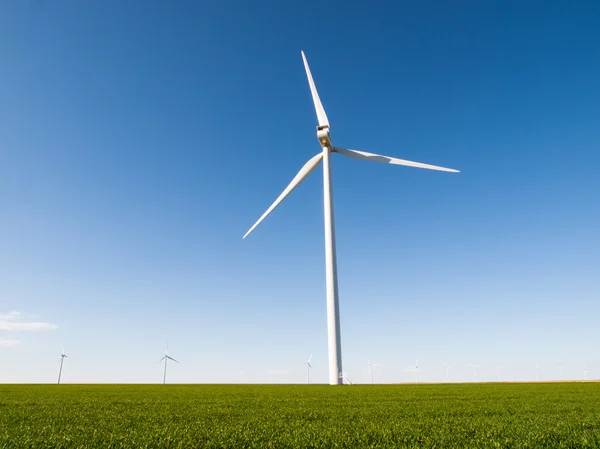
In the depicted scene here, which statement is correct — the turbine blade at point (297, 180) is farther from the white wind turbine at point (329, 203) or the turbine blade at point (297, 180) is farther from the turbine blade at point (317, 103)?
the turbine blade at point (317, 103)

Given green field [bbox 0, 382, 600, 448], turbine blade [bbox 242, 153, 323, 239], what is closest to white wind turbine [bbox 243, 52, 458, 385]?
turbine blade [bbox 242, 153, 323, 239]

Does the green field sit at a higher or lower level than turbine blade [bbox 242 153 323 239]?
lower

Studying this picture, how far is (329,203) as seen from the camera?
3866cm

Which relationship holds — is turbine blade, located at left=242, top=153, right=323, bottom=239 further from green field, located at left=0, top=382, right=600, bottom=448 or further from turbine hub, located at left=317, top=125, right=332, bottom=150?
green field, located at left=0, top=382, right=600, bottom=448

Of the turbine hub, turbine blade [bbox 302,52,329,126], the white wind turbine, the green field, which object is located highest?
turbine blade [bbox 302,52,329,126]

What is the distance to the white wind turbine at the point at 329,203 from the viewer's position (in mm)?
33906

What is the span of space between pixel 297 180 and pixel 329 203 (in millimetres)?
6080

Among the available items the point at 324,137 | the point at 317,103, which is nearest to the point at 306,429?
the point at 324,137

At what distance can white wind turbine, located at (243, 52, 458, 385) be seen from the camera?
111 feet

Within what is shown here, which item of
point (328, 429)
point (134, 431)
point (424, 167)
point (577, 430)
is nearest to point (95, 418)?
point (134, 431)

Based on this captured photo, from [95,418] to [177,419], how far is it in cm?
189

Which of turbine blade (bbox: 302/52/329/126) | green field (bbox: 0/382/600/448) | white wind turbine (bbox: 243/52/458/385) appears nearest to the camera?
green field (bbox: 0/382/600/448)

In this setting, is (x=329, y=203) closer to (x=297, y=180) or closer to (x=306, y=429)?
(x=297, y=180)

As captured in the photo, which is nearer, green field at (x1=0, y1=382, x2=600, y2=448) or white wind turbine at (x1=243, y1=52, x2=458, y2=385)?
green field at (x1=0, y1=382, x2=600, y2=448)
